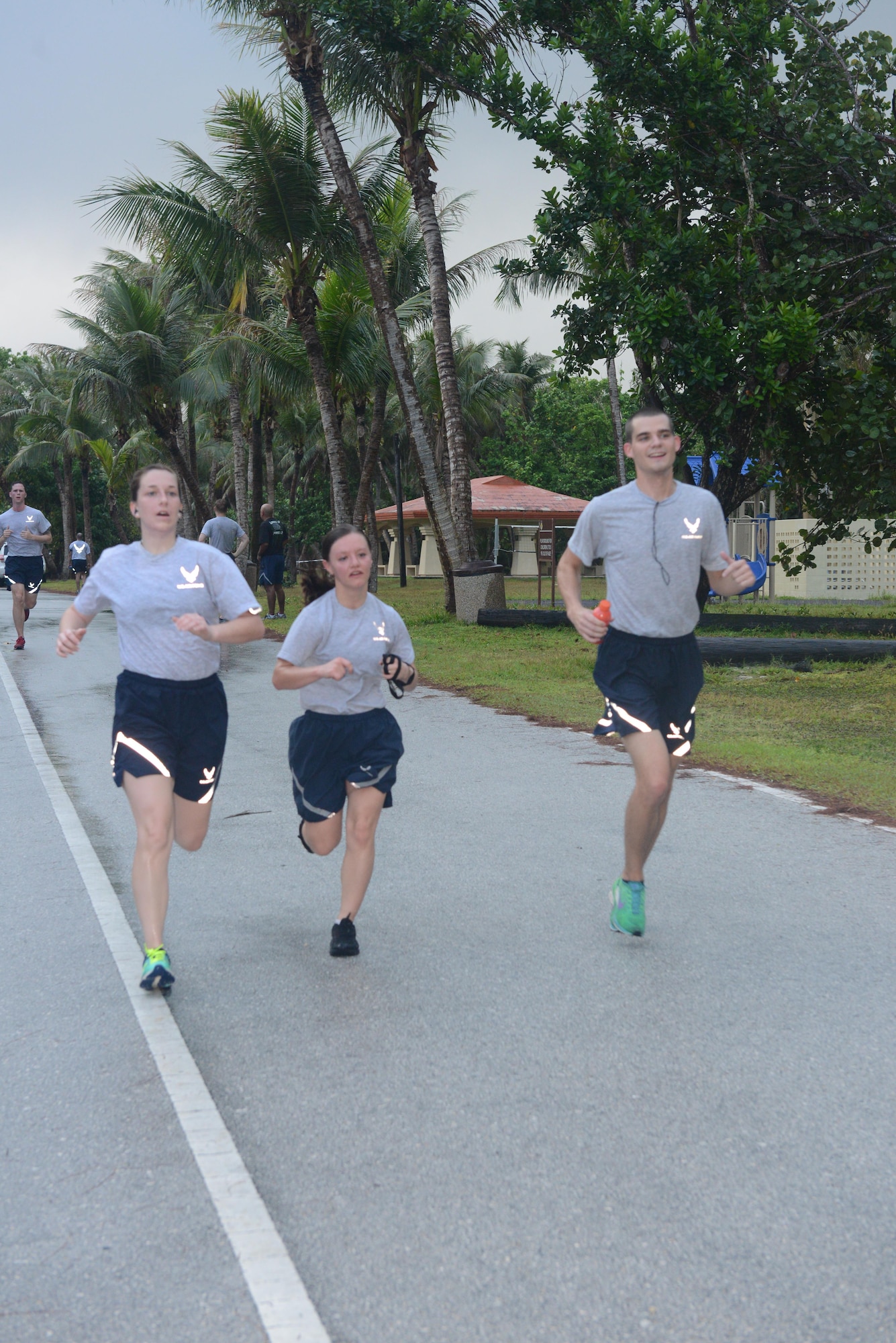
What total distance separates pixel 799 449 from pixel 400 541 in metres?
33.3

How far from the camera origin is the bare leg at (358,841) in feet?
16.1

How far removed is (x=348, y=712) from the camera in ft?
16.1

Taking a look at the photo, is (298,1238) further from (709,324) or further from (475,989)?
(709,324)

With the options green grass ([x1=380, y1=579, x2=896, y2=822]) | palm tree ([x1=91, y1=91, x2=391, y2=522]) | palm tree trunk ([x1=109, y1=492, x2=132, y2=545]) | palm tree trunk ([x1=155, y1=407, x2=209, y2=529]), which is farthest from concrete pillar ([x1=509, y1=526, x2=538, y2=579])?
green grass ([x1=380, y1=579, x2=896, y2=822])

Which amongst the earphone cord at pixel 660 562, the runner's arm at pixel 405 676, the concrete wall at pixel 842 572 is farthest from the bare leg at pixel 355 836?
the concrete wall at pixel 842 572

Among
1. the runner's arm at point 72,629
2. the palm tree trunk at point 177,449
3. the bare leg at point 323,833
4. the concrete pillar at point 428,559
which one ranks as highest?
the palm tree trunk at point 177,449

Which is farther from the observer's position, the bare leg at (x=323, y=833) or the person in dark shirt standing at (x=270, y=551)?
the person in dark shirt standing at (x=270, y=551)

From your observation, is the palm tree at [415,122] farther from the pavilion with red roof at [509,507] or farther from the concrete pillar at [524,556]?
the concrete pillar at [524,556]

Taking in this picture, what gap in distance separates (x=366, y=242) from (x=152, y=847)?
18897 millimetres

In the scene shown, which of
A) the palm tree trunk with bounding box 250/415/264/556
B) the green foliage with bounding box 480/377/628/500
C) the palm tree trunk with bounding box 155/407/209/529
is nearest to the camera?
the palm tree trunk with bounding box 250/415/264/556

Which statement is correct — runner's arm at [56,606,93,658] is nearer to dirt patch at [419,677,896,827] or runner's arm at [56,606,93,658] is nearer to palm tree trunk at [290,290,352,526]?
dirt patch at [419,677,896,827]

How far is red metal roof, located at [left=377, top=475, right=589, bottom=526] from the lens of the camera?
4569 cm

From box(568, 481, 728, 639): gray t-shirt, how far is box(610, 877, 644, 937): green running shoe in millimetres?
963

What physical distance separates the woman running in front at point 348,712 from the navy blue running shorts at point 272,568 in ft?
55.3
